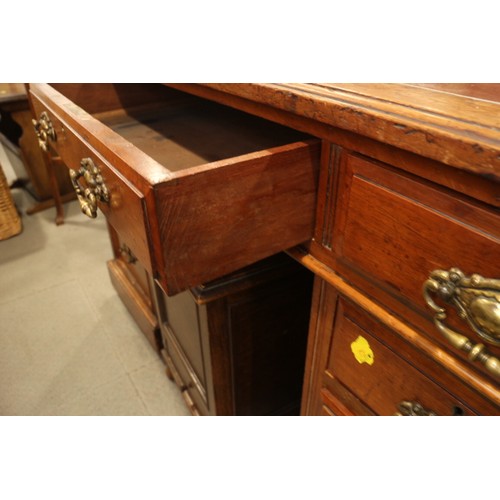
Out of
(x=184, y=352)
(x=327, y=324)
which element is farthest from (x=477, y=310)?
(x=184, y=352)

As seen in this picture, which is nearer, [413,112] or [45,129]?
[413,112]

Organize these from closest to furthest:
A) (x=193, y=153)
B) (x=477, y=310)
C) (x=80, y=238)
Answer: (x=477, y=310) → (x=193, y=153) → (x=80, y=238)

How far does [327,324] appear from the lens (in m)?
0.56

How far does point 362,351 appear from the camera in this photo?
51 cm

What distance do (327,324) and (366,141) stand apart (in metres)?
0.27

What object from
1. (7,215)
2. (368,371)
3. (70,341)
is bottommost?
(70,341)

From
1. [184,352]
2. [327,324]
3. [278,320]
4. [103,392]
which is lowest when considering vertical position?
[103,392]

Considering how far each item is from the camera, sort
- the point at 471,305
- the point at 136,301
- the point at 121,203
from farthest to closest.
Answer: the point at 136,301 < the point at 121,203 < the point at 471,305

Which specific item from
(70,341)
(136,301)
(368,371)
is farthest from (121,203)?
(70,341)

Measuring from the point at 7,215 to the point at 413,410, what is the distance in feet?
5.51

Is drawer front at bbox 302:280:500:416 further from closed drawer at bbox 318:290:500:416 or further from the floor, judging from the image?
the floor

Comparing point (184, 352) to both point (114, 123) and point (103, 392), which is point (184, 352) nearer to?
point (103, 392)

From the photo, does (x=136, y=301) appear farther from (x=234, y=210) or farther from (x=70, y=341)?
(x=234, y=210)

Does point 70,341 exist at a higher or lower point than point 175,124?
lower
